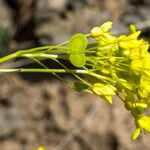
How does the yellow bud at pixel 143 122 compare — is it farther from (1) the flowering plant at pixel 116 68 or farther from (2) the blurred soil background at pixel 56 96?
(2) the blurred soil background at pixel 56 96

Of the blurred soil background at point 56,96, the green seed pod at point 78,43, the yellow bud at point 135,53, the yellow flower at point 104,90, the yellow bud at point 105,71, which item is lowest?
the blurred soil background at point 56,96

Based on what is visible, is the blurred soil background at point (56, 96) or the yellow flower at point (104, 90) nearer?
the yellow flower at point (104, 90)

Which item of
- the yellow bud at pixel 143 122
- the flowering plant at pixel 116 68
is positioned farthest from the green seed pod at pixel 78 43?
the yellow bud at pixel 143 122

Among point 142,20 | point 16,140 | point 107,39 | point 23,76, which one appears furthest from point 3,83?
point 107,39

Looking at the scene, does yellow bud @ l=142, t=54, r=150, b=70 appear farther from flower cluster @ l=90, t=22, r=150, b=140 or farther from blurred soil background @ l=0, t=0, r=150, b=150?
blurred soil background @ l=0, t=0, r=150, b=150

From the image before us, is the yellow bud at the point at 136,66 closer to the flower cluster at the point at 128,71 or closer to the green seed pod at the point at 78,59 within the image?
the flower cluster at the point at 128,71

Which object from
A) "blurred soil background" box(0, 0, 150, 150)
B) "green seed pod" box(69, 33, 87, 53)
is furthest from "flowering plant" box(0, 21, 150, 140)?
"blurred soil background" box(0, 0, 150, 150)

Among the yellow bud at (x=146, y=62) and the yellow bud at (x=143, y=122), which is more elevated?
the yellow bud at (x=146, y=62)

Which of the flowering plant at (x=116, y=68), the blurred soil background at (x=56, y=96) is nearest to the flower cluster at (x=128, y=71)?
the flowering plant at (x=116, y=68)
